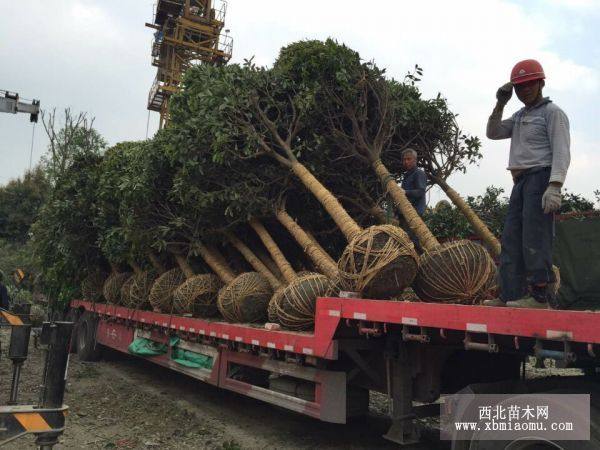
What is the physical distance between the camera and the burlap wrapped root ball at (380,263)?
14.9 feet

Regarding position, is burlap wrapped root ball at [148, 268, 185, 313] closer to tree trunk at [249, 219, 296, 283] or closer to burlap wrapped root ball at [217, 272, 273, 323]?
burlap wrapped root ball at [217, 272, 273, 323]

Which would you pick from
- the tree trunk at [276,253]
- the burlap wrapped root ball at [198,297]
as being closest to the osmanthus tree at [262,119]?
the tree trunk at [276,253]

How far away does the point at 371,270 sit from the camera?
4.55 meters

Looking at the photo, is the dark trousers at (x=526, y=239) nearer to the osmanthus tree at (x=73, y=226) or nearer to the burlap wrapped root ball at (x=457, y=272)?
the burlap wrapped root ball at (x=457, y=272)

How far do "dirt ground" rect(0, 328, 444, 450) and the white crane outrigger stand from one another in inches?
220

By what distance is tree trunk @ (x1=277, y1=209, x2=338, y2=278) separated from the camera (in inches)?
237

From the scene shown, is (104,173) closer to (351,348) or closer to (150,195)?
(150,195)

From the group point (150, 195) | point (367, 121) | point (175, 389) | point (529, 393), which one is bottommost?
point (175, 389)

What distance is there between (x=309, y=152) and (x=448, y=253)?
9.84ft

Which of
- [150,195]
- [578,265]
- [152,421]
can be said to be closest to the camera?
[578,265]

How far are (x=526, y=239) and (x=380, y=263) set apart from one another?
3.99ft

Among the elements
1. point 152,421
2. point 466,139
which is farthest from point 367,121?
point 152,421

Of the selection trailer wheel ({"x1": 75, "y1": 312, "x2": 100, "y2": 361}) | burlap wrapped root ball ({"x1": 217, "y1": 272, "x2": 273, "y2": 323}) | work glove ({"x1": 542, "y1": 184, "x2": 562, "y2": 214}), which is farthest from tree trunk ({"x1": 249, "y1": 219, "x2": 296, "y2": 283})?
trailer wheel ({"x1": 75, "y1": 312, "x2": 100, "y2": 361})

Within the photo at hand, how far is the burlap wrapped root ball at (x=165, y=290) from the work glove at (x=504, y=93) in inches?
234
